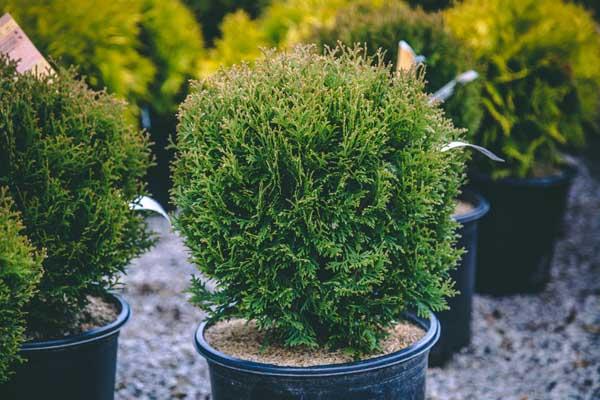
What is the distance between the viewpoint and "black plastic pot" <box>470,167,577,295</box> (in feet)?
16.8

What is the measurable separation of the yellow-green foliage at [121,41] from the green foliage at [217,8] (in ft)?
5.17

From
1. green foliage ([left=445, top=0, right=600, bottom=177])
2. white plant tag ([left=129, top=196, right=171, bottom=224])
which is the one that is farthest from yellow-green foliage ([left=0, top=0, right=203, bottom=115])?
green foliage ([left=445, top=0, right=600, bottom=177])

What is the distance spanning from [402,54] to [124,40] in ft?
8.21

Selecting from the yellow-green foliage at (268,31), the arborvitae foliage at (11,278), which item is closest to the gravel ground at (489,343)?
the arborvitae foliage at (11,278)

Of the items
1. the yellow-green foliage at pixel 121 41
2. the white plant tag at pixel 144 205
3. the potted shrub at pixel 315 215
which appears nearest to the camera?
the potted shrub at pixel 315 215

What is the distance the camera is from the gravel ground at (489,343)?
400 cm

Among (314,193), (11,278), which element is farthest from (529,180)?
(11,278)

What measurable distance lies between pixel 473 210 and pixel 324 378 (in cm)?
202

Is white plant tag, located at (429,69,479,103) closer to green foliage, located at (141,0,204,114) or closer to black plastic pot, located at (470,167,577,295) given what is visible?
black plastic pot, located at (470,167,577,295)

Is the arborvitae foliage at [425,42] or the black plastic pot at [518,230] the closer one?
the arborvitae foliage at [425,42]

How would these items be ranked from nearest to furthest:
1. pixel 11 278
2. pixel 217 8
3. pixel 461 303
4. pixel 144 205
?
1. pixel 11 278
2. pixel 144 205
3. pixel 461 303
4. pixel 217 8

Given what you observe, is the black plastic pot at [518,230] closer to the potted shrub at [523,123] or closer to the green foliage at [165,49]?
the potted shrub at [523,123]

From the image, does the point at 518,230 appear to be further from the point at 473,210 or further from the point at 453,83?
the point at 453,83

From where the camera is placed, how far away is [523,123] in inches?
205
